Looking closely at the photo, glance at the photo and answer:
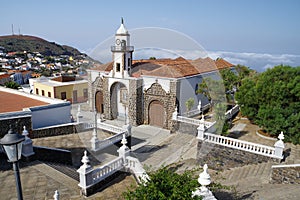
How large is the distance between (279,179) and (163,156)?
3.59 m

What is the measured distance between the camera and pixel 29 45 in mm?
76812

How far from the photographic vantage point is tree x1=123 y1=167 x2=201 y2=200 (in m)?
2.93

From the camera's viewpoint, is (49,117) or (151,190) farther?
(49,117)

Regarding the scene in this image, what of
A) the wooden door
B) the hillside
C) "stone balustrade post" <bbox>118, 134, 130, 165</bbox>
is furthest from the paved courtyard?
the hillside

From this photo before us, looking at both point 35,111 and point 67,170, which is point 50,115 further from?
point 67,170

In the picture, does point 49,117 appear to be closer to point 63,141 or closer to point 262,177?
point 63,141

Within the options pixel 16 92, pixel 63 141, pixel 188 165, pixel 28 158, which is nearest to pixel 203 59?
pixel 188 165

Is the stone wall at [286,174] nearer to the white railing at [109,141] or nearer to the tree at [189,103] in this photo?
the tree at [189,103]

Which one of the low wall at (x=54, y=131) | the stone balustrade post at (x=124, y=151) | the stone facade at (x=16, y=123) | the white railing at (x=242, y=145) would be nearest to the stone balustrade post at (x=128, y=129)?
the stone balustrade post at (x=124, y=151)

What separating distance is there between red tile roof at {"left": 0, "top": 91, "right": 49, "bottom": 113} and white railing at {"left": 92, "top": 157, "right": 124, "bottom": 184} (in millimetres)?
5062

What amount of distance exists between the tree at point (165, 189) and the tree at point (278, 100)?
648 cm

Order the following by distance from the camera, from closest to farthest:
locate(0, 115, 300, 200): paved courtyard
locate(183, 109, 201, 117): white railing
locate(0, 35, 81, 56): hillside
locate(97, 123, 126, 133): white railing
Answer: locate(0, 115, 300, 200): paved courtyard < locate(183, 109, 201, 117): white railing < locate(97, 123, 126, 133): white railing < locate(0, 35, 81, 56): hillside

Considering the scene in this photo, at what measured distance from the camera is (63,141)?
314 inches

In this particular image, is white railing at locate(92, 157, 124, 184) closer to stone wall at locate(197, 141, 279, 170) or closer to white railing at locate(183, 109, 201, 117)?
white railing at locate(183, 109, 201, 117)
